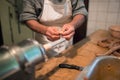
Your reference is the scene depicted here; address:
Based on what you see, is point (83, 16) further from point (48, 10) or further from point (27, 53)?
point (27, 53)

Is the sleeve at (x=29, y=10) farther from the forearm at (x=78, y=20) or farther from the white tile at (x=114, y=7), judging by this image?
the white tile at (x=114, y=7)

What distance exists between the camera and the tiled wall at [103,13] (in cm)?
188

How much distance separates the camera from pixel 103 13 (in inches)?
76.8

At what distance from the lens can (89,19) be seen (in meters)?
2.04

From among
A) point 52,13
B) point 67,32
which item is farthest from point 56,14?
point 67,32

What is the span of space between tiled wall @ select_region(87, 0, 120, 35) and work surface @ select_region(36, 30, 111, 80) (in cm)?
91

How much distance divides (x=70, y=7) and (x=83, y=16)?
11 centimetres

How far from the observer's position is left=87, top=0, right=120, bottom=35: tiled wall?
6.17 feet

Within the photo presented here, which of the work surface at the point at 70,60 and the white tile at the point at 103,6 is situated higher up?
the white tile at the point at 103,6

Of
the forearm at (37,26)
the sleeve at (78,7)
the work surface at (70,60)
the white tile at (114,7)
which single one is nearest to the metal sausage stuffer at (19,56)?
the work surface at (70,60)

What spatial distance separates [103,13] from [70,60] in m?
1.33

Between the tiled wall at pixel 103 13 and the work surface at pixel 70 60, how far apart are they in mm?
915

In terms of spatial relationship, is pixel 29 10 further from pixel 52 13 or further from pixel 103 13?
pixel 103 13

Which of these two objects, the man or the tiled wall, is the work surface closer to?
the man
